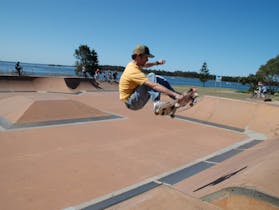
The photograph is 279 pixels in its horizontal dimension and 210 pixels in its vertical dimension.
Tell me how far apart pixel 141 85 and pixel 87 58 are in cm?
3922

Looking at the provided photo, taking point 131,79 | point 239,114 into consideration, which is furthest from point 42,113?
point 239,114

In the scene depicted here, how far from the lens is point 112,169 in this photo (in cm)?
569

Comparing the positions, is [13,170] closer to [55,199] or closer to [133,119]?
[55,199]

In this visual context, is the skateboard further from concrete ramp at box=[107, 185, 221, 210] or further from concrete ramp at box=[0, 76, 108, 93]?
concrete ramp at box=[0, 76, 108, 93]

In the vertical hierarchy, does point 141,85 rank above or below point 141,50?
below

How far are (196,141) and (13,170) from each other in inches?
226

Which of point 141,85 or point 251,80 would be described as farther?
point 251,80

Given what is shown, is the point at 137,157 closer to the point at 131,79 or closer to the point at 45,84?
the point at 131,79

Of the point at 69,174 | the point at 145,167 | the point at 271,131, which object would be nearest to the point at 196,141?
the point at 145,167

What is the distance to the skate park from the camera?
3100mm

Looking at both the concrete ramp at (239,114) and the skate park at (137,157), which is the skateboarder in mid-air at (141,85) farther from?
the concrete ramp at (239,114)

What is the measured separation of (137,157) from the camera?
6555mm

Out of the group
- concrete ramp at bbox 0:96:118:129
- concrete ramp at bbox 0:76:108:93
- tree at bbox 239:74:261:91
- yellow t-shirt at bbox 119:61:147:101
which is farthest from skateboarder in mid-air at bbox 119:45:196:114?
tree at bbox 239:74:261:91

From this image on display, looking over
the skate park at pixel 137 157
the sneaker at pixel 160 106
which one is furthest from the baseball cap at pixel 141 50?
the skate park at pixel 137 157
